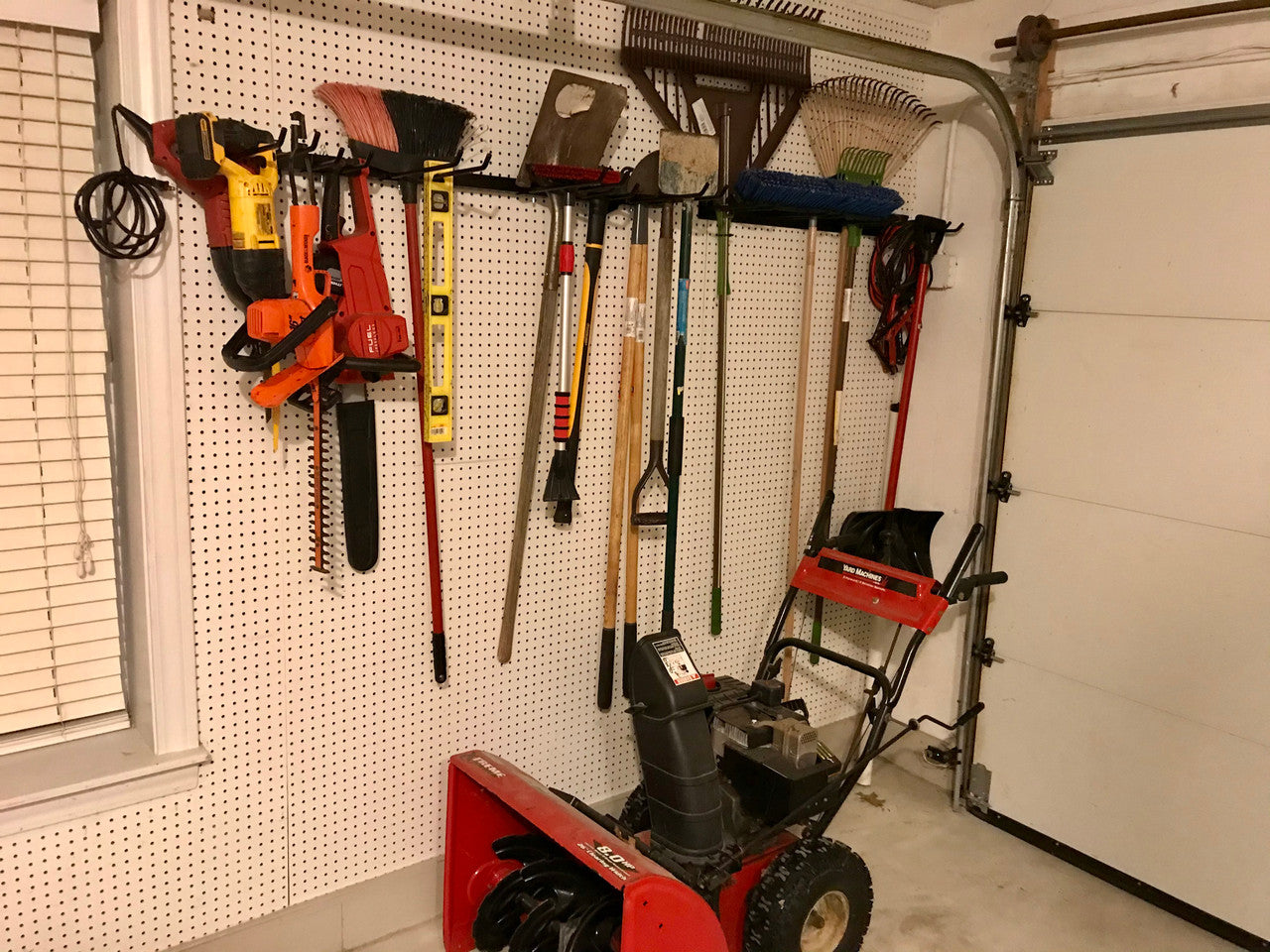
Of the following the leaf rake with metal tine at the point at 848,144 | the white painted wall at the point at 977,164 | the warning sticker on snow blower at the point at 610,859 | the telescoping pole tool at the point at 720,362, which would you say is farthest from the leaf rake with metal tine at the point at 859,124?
the warning sticker on snow blower at the point at 610,859

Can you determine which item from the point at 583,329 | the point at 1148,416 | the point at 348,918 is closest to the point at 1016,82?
the point at 1148,416

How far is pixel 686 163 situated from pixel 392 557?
116 centimetres

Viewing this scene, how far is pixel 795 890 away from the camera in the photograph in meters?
1.95

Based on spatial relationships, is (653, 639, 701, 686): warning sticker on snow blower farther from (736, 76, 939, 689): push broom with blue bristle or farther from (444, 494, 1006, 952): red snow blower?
(736, 76, 939, 689): push broom with blue bristle

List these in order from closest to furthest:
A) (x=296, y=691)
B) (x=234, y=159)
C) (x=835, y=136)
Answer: (x=234, y=159) < (x=296, y=691) < (x=835, y=136)

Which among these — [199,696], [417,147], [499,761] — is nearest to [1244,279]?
[417,147]

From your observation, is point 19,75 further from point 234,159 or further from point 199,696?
point 199,696

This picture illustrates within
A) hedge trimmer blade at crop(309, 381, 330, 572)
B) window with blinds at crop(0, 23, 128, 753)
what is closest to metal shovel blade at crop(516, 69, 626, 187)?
hedge trimmer blade at crop(309, 381, 330, 572)

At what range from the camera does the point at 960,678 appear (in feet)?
9.30

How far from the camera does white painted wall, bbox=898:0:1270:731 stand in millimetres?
2184

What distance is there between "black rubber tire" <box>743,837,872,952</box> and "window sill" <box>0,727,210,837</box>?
1.22 meters

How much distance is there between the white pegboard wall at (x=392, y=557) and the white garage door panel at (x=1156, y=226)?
0.74 meters

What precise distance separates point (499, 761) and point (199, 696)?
67cm

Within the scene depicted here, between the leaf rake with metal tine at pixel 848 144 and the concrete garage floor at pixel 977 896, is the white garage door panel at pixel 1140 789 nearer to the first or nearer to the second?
the concrete garage floor at pixel 977 896
